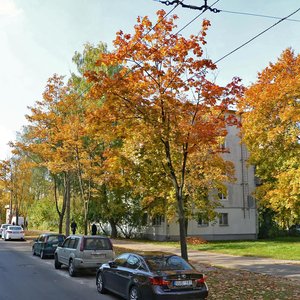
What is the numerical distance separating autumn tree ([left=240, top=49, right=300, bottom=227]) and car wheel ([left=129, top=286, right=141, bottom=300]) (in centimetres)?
1471

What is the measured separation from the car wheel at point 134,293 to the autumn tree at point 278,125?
14.7 meters

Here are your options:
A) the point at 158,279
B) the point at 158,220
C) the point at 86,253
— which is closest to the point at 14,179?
the point at 158,220

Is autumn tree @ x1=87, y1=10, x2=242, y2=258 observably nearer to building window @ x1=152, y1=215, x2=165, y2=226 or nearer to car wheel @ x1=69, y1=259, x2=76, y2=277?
car wheel @ x1=69, y1=259, x2=76, y2=277

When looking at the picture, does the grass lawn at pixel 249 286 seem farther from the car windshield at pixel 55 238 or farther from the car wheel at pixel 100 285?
the car windshield at pixel 55 238

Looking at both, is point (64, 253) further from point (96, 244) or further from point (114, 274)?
point (114, 274)

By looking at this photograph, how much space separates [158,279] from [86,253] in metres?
6.10

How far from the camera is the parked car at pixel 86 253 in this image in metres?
13.5

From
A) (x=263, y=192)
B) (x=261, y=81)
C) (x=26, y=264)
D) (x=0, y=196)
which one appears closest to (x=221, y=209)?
(x=263, y=192)

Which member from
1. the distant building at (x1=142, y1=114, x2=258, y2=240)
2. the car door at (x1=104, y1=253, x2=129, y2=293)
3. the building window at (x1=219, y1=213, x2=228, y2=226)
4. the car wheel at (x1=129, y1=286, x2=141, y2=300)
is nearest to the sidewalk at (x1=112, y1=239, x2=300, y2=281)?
the car door at (x1=104, y1=253, x2=129, y2=293)

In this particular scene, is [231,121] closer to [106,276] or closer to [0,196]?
[106,276]

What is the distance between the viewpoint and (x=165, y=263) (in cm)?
882

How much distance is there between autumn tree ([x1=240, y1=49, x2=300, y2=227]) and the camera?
22047 millimetres

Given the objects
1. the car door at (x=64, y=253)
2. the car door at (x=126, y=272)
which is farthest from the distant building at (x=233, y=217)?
the car door at (x=126, y=272)

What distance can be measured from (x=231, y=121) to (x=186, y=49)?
10.1ft
